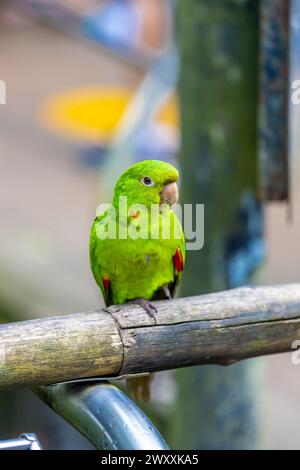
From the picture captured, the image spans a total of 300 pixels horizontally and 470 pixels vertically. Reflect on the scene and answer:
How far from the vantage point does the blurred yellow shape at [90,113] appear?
265 inches

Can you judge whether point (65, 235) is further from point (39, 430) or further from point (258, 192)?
point (258, 192)

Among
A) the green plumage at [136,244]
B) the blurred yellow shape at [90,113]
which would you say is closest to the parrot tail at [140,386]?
the green plumage at [136,244]

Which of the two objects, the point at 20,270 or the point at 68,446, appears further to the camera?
the point at 20,270

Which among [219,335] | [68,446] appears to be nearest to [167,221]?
[219,335]

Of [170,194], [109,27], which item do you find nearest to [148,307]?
[170,194]

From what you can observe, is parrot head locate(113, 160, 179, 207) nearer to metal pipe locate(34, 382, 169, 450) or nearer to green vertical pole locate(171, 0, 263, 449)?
metal pipe locate(34, 382, 169, 450)

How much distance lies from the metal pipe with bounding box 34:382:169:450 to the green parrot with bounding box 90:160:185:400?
0.26 metres

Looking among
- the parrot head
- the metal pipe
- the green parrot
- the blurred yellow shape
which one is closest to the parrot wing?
the green parrot

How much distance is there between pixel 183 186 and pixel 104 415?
4.39 ft

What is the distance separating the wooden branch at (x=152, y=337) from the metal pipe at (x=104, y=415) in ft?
0.15

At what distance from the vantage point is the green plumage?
1.72 m

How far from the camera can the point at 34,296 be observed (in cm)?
369

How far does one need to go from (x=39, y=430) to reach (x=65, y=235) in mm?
1611

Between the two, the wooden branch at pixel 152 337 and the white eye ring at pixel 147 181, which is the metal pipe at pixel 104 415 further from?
the white eye ring at pixel 147 181
